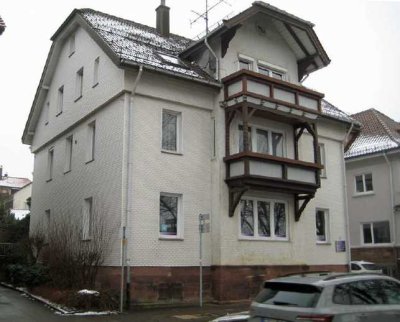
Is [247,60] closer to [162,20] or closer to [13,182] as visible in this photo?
[162,20]

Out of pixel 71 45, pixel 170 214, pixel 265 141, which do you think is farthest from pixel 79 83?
pixel 265 141

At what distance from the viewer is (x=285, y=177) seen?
19.7m

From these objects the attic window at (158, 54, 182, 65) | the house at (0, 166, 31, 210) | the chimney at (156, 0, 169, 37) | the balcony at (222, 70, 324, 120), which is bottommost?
the balcony at (222, 70, 324, 120)

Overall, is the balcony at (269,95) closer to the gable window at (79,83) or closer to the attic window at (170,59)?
the attic window at (170,59)

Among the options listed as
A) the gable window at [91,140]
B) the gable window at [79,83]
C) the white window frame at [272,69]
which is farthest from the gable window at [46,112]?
the white window frame at [272,69]

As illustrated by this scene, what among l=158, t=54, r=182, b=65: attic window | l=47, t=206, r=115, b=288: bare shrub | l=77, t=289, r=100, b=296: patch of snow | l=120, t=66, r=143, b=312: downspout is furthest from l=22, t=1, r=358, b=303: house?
l=77, t=289, r=100, b=296: patch of snow

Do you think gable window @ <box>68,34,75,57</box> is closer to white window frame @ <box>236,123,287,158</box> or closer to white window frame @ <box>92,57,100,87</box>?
white window frame @ <box>92,57,100,87</box>

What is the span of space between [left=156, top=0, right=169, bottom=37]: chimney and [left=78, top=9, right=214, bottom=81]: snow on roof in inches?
10.9

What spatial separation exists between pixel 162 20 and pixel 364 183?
16735mm

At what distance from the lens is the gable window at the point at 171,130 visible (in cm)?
1919

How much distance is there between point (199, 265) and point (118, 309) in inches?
147

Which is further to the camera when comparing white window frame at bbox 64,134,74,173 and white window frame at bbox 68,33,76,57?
white window frame at bbox 68,33,76,57

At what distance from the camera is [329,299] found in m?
7.50

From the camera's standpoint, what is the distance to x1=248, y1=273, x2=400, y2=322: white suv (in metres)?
7.42
